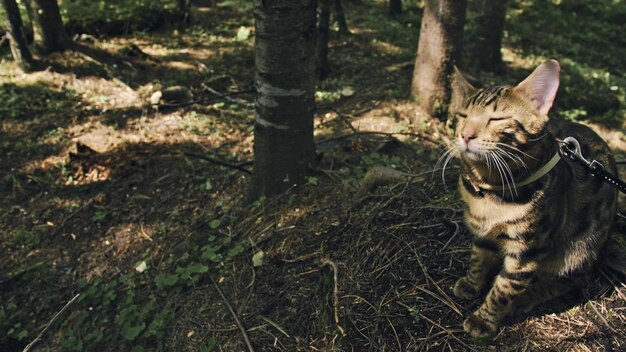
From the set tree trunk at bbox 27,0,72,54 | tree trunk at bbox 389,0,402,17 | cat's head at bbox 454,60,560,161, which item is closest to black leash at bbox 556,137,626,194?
cat's head at bbox 454,60,560,161

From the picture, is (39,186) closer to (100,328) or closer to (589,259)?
(100,328)

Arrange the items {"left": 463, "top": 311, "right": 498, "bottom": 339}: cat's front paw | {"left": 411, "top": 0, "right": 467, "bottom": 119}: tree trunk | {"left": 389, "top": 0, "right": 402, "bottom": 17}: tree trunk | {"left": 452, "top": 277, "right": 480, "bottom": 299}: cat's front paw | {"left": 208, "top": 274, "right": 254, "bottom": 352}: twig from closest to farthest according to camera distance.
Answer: {"left": 463, "top": 311, "right": 498, "bottom": 339}: cat's front paw, {"left": 452, "top": 277, "right": 480, "bottom": 299}: cat's front paw, {"left": 208, "top": 274, "right": 254, "bottom": 352}: twig, {"left": 411, "top": 0, "right": 467, "bottom": 119}: tree trunk, {"left": 389, "top": 0, "right": 402, "bottom": 17}: tree trunk

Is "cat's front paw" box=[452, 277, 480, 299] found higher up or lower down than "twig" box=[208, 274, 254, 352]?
higher up

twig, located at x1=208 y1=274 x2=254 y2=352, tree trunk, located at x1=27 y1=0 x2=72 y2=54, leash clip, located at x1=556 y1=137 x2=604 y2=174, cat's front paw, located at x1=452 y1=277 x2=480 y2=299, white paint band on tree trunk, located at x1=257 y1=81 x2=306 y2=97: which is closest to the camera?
leash clip, located at x1=556 y1=137 x2=604 y2=174

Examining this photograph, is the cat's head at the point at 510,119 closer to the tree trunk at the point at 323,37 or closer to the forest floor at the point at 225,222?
the forest floor at the point at 225,222

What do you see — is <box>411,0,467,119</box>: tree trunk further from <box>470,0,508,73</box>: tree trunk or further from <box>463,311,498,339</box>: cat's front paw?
<box>463,311,498,339</box>: cat's front paw

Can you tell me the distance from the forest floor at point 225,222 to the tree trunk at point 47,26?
34 cm

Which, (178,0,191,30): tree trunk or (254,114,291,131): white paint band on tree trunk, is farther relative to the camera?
(178,0,191,30): tree trunk

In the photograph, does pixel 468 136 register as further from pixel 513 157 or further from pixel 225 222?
pixel 225 222

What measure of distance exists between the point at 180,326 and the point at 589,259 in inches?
114

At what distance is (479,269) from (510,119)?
3.09 ft

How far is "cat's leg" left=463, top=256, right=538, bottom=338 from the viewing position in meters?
2.27

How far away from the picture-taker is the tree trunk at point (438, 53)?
5.74m

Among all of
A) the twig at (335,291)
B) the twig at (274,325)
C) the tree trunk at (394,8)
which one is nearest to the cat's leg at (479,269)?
the twig at (335,291)
